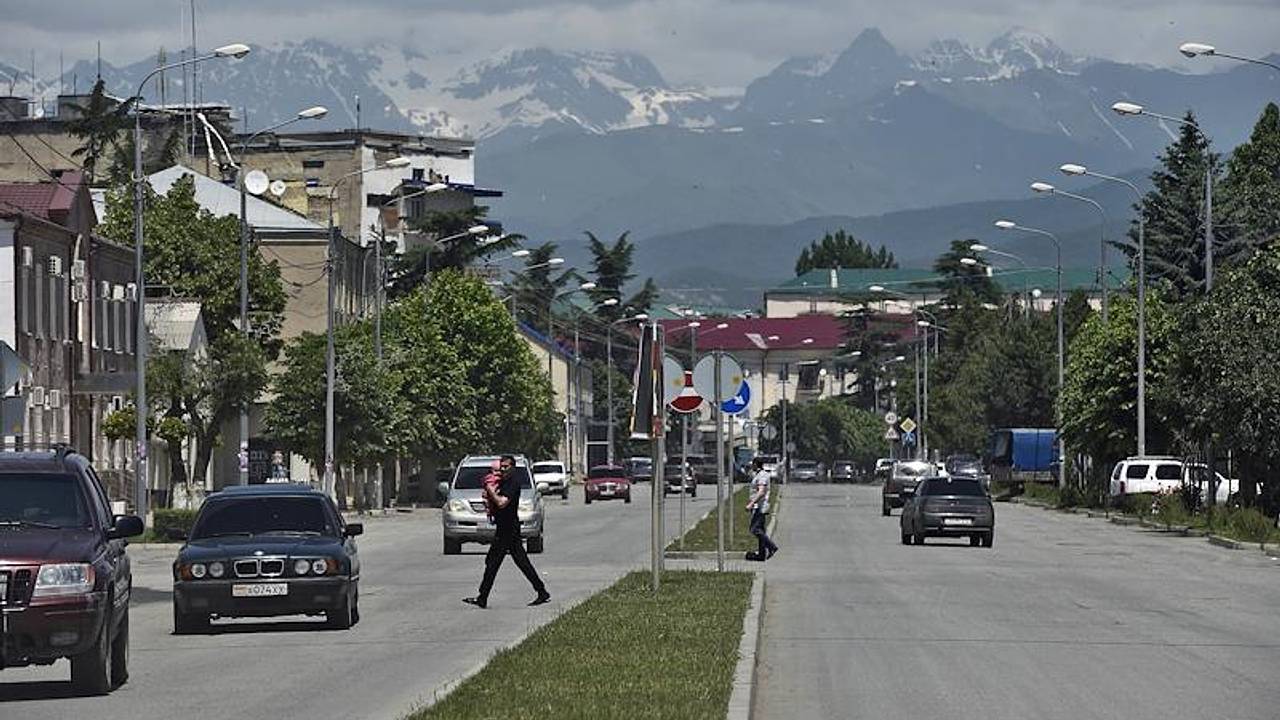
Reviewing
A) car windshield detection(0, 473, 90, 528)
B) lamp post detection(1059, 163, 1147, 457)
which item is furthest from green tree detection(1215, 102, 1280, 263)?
car windshield detection(0, 473, 90, 528)

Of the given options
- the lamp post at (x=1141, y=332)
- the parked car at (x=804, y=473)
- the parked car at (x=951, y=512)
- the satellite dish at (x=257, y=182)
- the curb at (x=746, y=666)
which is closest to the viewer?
the curb at (x=746, y=666)

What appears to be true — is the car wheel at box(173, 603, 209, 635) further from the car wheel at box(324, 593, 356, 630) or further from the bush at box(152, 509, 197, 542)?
the bush at box(152, 509, 197, 542)

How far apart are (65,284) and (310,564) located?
4063 cm

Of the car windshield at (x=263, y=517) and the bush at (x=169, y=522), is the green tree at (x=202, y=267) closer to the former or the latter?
the bush at (x=169, y=522)

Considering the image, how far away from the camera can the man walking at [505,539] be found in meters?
28.4

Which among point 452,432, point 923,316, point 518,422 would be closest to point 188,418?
point 452,432

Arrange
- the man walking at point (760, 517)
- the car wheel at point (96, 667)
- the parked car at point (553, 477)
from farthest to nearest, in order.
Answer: the parked car at point (553, 477) → the man walking at point (760, 517) → the car wheel at point (96, 667)

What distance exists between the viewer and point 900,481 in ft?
240

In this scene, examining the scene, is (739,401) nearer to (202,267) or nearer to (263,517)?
(263,517)

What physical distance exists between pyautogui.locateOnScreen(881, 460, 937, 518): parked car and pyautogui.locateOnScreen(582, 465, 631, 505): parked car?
18.7m

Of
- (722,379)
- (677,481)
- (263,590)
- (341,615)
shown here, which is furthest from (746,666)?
(677,481)

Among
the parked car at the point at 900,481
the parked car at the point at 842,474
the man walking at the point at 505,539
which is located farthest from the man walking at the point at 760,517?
the parked car at the point at 842,474

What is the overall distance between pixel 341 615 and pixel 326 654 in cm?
301

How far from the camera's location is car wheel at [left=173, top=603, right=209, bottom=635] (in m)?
24.9
